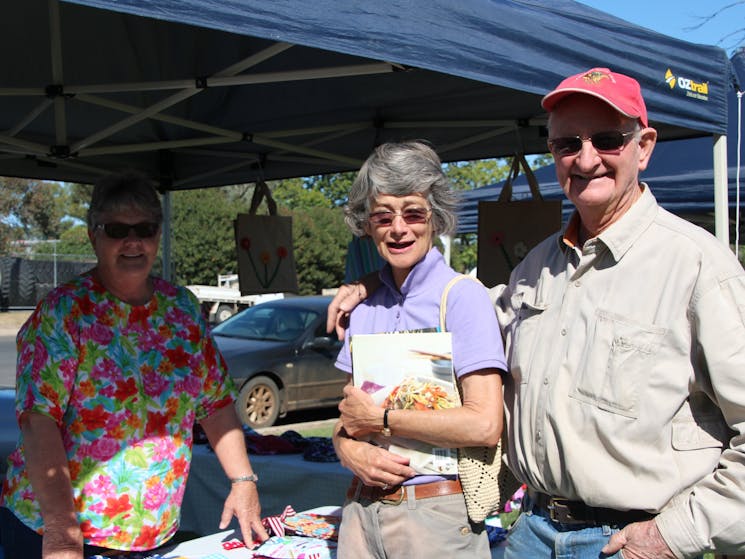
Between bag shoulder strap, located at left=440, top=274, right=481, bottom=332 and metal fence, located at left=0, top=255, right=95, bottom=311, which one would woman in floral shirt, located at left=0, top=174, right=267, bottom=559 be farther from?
metal fence, located at left=0, top=255, right=95, bottom=311

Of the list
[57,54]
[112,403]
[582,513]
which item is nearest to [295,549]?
[112,403]

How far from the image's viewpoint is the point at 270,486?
4.17 m

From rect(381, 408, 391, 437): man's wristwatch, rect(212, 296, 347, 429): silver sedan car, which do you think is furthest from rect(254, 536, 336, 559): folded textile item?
rect(212, 296, 347, 429): silver sedan car

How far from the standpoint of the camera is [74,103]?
4.07 metres

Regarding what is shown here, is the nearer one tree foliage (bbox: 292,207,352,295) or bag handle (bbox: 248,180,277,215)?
bag handle (bbox: 248,180,277,215)

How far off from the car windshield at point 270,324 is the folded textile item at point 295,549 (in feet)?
21.0

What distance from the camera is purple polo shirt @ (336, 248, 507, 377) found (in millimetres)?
1805

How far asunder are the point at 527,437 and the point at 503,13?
1.48 metres

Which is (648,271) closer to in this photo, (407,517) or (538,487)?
(538,487)

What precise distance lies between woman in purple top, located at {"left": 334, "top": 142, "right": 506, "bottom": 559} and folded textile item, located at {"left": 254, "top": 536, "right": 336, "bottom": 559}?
57cm

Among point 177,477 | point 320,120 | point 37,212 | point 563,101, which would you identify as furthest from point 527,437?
point 37,212

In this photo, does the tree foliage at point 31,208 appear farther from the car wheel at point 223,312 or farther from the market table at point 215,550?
the market table at point 215,550

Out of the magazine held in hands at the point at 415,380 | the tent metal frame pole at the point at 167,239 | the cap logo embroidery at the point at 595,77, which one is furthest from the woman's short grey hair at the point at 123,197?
the tent metal frame pole at the point at 167,239

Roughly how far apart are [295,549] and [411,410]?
0.99 metres
